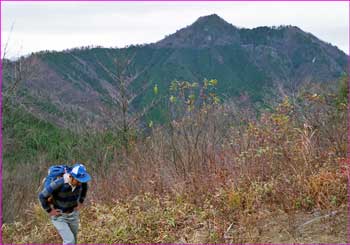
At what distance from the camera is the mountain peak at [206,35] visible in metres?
144

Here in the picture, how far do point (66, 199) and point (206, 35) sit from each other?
144 m

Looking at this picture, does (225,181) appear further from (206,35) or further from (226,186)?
(206,35)

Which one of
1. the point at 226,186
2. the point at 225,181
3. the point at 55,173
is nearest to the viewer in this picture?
the point at 55,173

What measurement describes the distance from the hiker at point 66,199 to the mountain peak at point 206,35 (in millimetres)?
136785

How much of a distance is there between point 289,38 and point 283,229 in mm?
114169

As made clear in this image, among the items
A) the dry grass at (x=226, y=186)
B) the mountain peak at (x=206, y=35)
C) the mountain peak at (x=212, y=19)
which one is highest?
the mountain peak at (x=212, y=19)

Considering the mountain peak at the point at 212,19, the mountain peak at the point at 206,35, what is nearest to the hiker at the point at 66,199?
the mountain peak at the point at 206,35

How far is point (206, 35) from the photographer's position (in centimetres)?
14650

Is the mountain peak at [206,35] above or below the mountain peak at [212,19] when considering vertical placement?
below

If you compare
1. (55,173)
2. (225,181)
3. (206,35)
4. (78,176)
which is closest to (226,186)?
(225,181)

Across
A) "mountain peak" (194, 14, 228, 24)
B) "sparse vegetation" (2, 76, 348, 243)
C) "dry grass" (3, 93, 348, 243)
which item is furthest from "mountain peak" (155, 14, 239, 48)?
"dry grass" (3, 93, 348, 243)

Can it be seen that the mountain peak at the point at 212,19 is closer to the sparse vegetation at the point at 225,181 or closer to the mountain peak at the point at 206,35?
the mountain peak at the point at 206,35

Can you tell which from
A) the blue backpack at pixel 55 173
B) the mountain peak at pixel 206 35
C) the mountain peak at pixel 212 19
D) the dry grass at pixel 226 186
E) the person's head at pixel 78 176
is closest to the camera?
the person's head at pixel 78 176

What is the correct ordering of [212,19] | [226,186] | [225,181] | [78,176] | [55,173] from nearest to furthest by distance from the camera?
[78,176] < [55,173] < [226,186] < [225,181] < [212,19]
